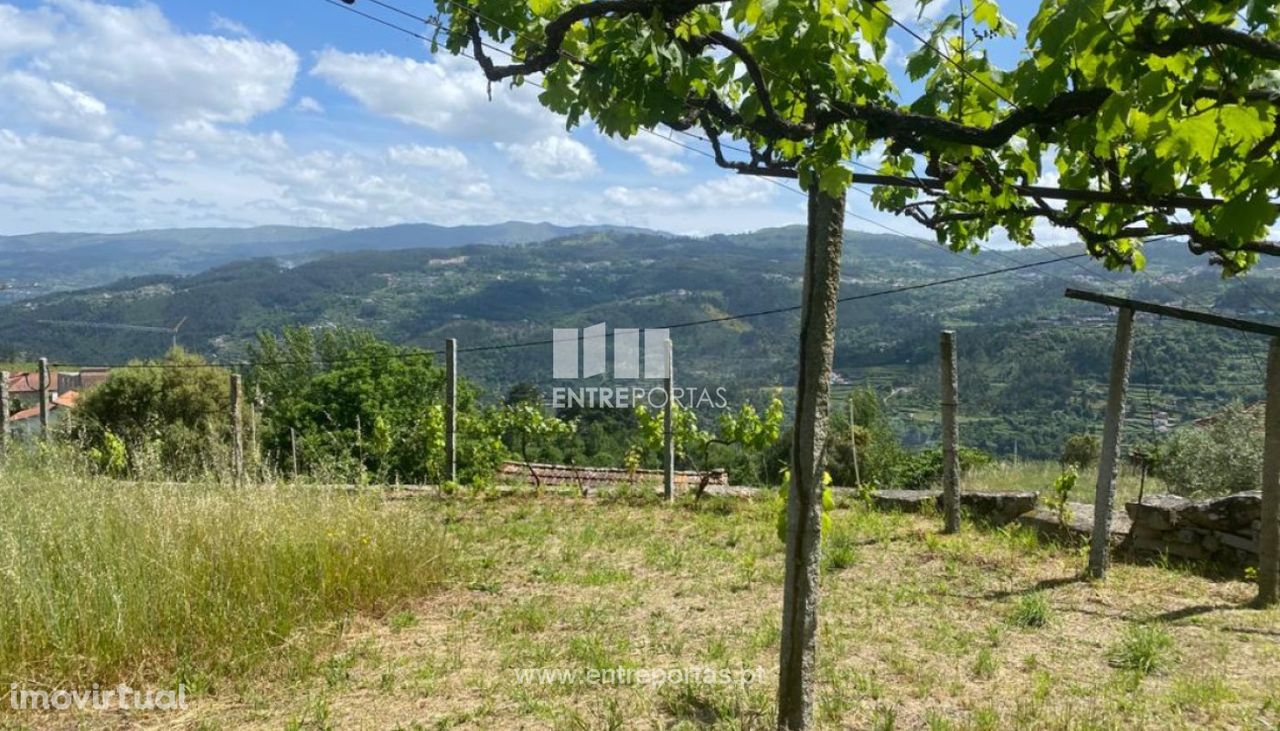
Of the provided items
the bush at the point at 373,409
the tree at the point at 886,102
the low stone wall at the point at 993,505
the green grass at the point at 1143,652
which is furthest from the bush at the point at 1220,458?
the bush at the point at 373,409

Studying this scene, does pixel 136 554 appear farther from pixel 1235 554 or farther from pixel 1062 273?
pixel 1062 273

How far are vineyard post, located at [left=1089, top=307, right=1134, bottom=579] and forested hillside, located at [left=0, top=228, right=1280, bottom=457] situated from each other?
0.72 meters

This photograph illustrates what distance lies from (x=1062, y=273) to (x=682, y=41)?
74.9 meters

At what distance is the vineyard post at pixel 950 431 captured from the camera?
21.6ft

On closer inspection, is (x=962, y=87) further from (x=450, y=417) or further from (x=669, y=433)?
(x=450, y=417)

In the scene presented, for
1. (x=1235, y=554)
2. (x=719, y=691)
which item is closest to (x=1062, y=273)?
(x=1235, y=554)

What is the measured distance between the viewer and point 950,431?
6590 mm

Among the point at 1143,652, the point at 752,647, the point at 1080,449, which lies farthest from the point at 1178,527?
the point at 1080,449

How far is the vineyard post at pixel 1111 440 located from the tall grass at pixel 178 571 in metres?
4.57

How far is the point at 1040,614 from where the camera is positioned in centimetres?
438

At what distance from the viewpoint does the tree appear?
1693 millimetres

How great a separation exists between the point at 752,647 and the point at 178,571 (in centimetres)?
293

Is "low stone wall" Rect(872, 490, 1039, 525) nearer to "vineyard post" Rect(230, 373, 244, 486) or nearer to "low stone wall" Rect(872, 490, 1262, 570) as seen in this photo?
"low stone wall" Rect(872, 490, 1262, 570)

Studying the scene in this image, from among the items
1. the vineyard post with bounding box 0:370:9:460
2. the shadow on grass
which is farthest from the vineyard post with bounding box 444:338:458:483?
the shadow on grass
